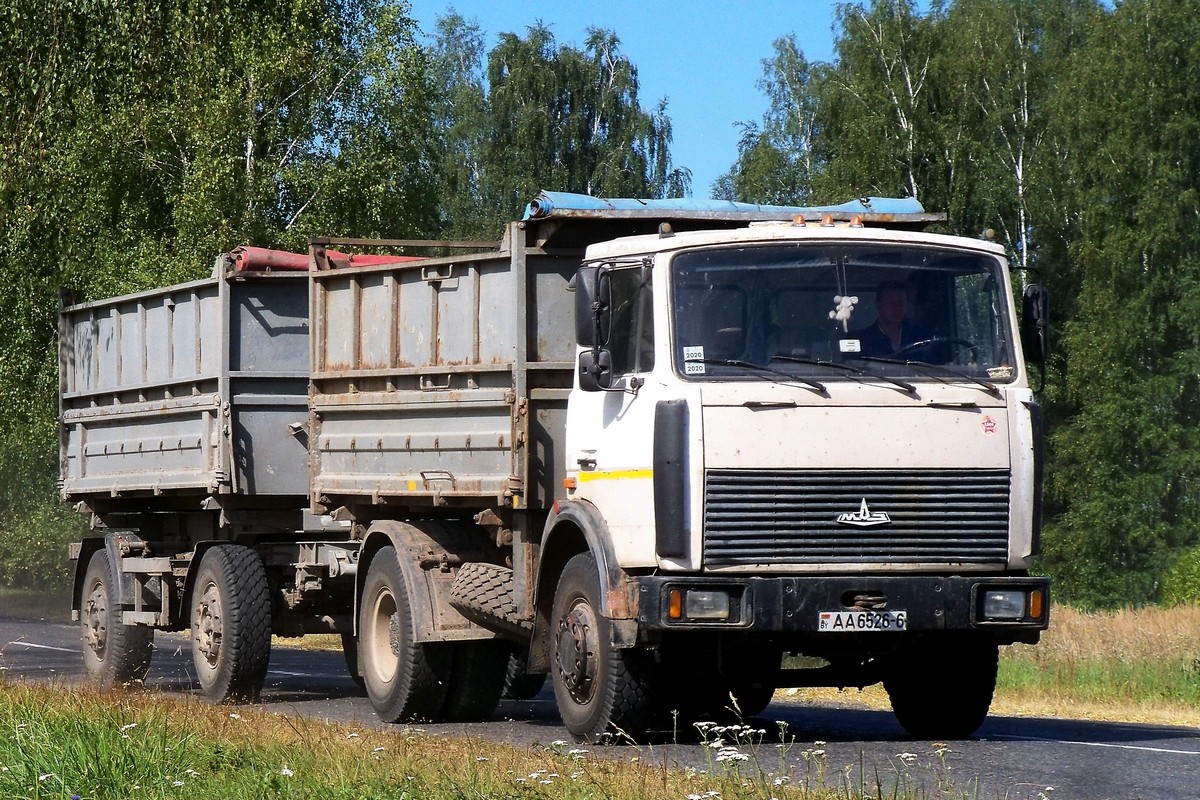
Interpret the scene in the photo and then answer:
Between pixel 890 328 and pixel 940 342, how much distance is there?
28cm

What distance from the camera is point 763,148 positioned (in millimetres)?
54688

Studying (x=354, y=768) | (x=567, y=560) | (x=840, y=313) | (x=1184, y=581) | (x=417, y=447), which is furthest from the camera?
(x=1184, y=581)

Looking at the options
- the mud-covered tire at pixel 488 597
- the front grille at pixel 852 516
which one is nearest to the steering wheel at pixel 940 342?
the front grille at pixel 852 516

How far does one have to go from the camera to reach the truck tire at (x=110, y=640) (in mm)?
15680

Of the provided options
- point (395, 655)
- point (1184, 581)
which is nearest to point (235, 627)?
point (395, 655)

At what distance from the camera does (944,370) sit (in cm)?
962

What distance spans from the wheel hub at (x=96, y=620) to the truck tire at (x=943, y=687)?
7760mm

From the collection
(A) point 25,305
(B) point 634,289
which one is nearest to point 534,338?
(B) point 634,289

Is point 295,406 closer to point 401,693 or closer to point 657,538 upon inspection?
point 401,693

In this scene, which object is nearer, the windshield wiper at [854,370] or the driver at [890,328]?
the windshield wiper at [854,370]

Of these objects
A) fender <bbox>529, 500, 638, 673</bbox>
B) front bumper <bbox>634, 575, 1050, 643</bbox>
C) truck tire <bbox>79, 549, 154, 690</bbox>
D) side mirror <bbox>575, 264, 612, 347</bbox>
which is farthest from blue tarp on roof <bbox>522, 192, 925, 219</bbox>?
truck tire <bbox>79, 549, 154, 690</bbox>

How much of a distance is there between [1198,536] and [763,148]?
18.5m

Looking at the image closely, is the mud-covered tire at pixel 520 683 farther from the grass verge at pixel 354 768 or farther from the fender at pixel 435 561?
the grass verge at pixel 354 768

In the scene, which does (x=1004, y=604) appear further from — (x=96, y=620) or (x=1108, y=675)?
(x=96, y=620)
